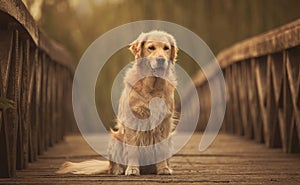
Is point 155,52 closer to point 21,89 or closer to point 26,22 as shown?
point 26,22

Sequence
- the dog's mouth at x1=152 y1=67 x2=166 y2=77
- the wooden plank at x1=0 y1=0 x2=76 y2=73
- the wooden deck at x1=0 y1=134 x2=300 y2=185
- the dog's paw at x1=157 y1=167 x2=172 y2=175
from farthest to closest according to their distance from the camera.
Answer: the dog's mouth at x1=152 y1=67 x2=166 y2=77
the dog's paw at x1=157 y1=167 x2=172 y2=175
the wooden deck at x1=0 y1=134 x2=300 y2=185
the wooden plank at x1=0 y1=0 x2=76 y2=73

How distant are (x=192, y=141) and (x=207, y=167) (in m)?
2.92

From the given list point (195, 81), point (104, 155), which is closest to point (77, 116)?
point (195, 81)

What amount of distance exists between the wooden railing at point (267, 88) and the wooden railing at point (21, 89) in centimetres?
190

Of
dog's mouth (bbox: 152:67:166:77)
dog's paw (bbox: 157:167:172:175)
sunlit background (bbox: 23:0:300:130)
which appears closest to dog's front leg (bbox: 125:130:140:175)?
dog's paw (bbox: 157:167:172:175)

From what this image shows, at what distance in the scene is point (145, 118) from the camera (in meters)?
4.31

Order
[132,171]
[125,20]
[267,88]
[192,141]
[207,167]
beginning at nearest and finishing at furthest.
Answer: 1. [132,171]
2. [207,167]
3. [267,88]
4. [192,141]
5. [125,20]

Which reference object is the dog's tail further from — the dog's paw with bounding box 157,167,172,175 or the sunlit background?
the sunlit background

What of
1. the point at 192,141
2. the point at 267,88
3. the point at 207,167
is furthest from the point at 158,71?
the point at 192,141

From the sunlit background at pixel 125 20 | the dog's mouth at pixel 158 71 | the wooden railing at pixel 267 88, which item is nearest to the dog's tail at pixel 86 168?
the dog's mouth at pixel 158 71

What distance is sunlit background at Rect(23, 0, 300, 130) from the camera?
1325cm

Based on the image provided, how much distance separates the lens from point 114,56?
49.0 feet

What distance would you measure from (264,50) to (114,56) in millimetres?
8955

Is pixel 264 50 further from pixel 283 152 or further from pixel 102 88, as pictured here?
pixel 102 88
